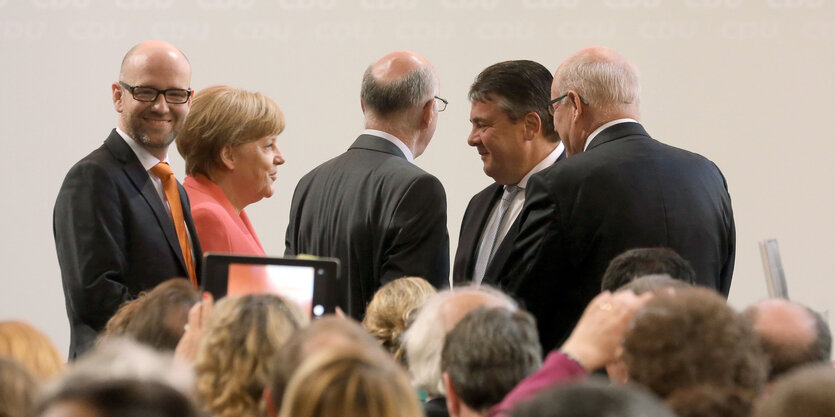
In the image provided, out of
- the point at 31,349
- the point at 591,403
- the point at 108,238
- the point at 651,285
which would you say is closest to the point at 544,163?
the point at 108,238

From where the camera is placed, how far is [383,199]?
11.5 feet

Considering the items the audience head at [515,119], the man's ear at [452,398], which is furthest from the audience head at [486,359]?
the audience head at [515,119]

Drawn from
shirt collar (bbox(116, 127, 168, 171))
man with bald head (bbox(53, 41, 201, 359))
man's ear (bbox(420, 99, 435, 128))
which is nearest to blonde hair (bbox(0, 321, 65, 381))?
man with bald head (bbox(53, 41, 201, 359))

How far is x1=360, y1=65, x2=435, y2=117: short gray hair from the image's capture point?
3740 millimetres

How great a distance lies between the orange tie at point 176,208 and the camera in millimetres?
3215

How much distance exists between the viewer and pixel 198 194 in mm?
3426

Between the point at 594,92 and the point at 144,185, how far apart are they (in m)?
1.36

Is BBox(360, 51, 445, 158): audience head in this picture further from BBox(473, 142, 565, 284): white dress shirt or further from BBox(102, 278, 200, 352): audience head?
BBox(102, 278, 200, 352): audience head

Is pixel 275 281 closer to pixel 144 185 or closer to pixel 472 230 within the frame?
pixel 144 185

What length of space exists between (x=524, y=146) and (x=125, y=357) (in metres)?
2.73

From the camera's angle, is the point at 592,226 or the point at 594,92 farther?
the point at 594,92

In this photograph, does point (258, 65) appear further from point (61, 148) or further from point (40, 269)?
point (40, 269)

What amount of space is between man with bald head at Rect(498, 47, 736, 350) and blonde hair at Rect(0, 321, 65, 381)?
1.53 m

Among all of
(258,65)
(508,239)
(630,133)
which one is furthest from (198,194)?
(258,65)
